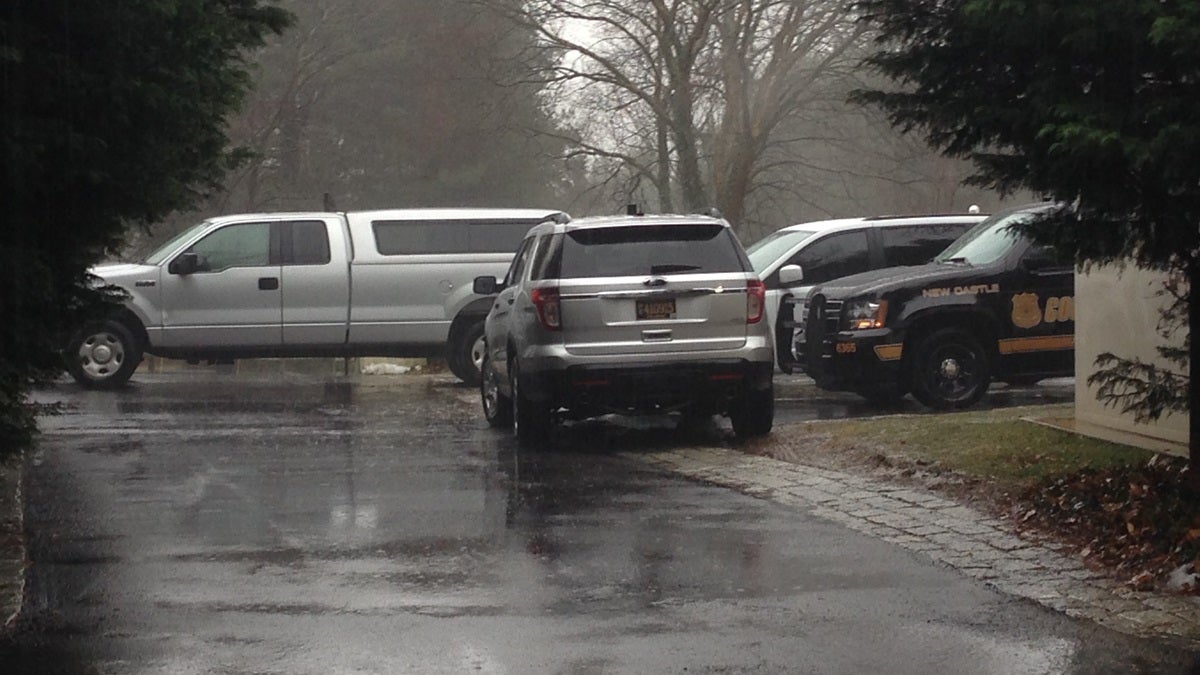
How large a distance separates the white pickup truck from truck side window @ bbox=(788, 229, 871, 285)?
3563 mm

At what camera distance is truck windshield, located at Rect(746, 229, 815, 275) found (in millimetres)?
19453

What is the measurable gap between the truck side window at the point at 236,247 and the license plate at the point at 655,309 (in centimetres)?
800

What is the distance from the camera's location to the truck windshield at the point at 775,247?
63.8ft

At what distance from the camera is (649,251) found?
13383 mm

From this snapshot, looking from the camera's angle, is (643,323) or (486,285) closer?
(643,323)

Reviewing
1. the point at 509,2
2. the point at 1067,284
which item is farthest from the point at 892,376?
the point at 509,2

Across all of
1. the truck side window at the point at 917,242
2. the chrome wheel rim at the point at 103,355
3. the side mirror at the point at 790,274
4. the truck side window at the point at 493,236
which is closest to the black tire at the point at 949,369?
the side mirror at the point at 790,274

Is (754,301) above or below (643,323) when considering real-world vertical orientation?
above

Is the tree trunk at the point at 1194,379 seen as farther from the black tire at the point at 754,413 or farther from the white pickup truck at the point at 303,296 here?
the white pickup truck at the point at 303,296

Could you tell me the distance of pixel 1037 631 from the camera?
687cm

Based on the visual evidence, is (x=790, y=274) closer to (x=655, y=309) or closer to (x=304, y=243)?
(x=655, y=309)

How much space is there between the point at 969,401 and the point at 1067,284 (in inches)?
55.5

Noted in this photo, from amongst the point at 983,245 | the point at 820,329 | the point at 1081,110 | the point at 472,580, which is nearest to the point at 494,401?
the point at 820,329

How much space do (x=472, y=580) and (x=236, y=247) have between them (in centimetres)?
1276
